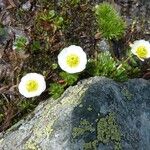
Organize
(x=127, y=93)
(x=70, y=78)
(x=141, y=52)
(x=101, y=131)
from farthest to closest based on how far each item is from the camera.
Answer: (x=141, y=52)
(x=70, y=78)
(x=127, y=93)
(x=101, y=131)

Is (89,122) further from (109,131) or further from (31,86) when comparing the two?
(31,86)

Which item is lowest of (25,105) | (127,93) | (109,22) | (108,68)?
(25,105)

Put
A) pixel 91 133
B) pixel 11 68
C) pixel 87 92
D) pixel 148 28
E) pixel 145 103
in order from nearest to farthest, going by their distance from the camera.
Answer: pixel 91 133
pixel 87 92
pixel 145 103
pixel 11 68
pixel 148 28

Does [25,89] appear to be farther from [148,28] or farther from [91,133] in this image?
[148,28]

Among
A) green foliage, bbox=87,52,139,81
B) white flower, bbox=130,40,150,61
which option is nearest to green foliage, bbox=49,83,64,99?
green foliage, bbox=87,52,139,81

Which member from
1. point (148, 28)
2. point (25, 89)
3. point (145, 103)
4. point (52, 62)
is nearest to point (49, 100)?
point (25, 89)

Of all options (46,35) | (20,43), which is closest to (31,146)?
(20,43)
